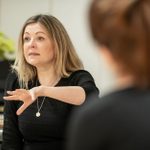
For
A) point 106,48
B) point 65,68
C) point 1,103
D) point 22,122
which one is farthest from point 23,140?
point 106,48

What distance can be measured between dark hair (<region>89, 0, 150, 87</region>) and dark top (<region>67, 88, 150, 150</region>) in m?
0.04

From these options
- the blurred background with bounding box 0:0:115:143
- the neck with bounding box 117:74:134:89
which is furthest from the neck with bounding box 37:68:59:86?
the blurred background with bounding box 0:0:115:143

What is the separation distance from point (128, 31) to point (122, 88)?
116 mm

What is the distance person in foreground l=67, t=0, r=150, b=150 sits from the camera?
829mm

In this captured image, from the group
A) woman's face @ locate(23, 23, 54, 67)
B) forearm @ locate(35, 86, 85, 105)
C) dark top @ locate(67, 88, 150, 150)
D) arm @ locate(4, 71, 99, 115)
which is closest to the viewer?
dark top @ locate(67, 88, 150, 150)

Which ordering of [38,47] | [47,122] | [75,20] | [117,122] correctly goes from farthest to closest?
[75,20] → [38,47] → [47,122] → [117,122]

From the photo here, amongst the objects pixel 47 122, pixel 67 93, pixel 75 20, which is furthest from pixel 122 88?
pixel 75 20

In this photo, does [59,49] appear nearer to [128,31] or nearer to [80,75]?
[80,75]

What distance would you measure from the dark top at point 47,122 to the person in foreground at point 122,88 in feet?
3.52

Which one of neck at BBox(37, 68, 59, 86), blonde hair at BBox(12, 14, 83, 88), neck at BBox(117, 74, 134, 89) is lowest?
neck at BBox(117, 74, 134, 89)

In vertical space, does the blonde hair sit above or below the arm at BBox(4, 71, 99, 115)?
above

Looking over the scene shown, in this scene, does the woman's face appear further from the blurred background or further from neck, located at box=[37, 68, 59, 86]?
the blurred background

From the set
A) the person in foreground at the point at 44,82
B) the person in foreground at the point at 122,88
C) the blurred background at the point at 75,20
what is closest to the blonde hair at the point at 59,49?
the person in foreground at the point at 44,82

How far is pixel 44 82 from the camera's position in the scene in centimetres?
212
